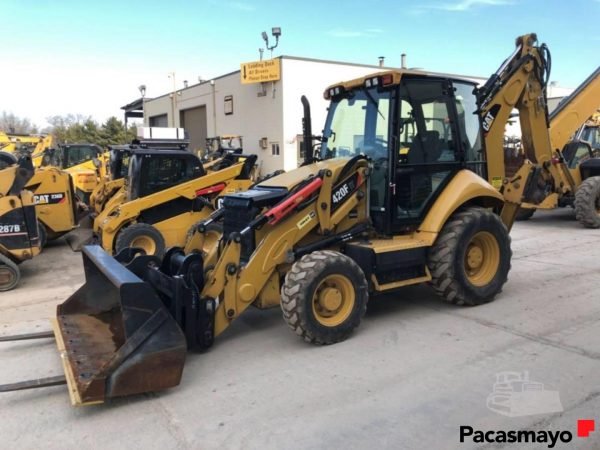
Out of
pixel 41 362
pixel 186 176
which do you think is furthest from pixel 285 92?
pixel 41 362

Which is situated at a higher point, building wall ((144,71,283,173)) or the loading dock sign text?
the loading dock sign text

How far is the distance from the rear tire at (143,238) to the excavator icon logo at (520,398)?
20.5 feet

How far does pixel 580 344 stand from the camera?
4617mm

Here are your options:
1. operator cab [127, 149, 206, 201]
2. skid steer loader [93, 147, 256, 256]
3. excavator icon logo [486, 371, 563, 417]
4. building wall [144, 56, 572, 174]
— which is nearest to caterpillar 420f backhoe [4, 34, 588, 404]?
excavator icon logo [486, 371, 563, 417]

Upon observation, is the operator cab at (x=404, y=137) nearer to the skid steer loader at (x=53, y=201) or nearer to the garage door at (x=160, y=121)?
the skid steer loader at (x=53, y=201)

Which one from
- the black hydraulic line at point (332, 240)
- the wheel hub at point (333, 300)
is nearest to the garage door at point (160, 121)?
the black hydraulic line at point (332, 240)

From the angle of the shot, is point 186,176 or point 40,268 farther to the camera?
point 186,176

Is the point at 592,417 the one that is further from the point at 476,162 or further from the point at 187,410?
the point at 476,162

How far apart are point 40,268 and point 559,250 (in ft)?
29.4

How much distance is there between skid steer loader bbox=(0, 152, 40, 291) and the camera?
7344 mm

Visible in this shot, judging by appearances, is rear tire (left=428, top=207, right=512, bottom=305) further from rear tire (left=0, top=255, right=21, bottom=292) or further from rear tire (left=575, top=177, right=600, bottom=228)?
rear tire (left=575, top=177, right=600, bottom=228)

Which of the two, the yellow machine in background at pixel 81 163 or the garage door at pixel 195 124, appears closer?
the yellow machine in background at pixel 81 163

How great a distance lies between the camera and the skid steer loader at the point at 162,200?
893cm

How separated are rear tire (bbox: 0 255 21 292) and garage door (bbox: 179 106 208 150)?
24.4 meters
